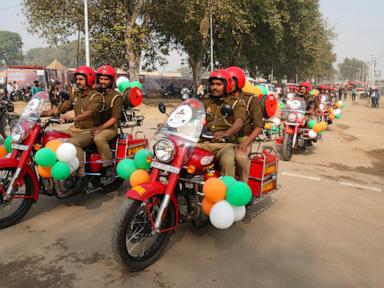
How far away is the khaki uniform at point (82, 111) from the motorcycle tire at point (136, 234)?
1638mm

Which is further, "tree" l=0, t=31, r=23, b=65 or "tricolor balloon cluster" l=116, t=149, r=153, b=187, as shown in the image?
"tree" l=0, t=31, r=23, b=65

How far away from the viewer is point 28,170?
4129 mm

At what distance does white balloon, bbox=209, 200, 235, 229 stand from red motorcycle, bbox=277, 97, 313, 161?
496 cm

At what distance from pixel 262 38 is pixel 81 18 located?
19.0 metres

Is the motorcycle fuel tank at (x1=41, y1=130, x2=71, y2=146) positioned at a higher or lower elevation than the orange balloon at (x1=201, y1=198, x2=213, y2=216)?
higher

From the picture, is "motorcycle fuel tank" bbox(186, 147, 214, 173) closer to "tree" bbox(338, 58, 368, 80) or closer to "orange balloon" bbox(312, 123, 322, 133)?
"orange balloon" bbox(312, 123, 322, 133)

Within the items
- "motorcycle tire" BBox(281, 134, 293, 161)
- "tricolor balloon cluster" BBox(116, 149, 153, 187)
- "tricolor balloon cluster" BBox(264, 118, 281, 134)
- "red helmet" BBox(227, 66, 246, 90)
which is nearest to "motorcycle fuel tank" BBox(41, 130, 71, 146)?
"tricolor balloon cluster" BBox(116, 149, 153, 187)

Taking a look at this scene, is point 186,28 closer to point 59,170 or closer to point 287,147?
point 287,147

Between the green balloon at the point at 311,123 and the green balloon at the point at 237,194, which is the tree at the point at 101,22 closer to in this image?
the green balloon at the point at 311,123

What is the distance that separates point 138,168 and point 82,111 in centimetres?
166

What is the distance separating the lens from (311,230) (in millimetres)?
4297

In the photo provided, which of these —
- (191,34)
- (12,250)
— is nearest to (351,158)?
(12,250)

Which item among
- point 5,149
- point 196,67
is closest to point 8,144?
point 5,149

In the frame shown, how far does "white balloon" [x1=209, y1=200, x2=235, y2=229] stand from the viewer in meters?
3.39
